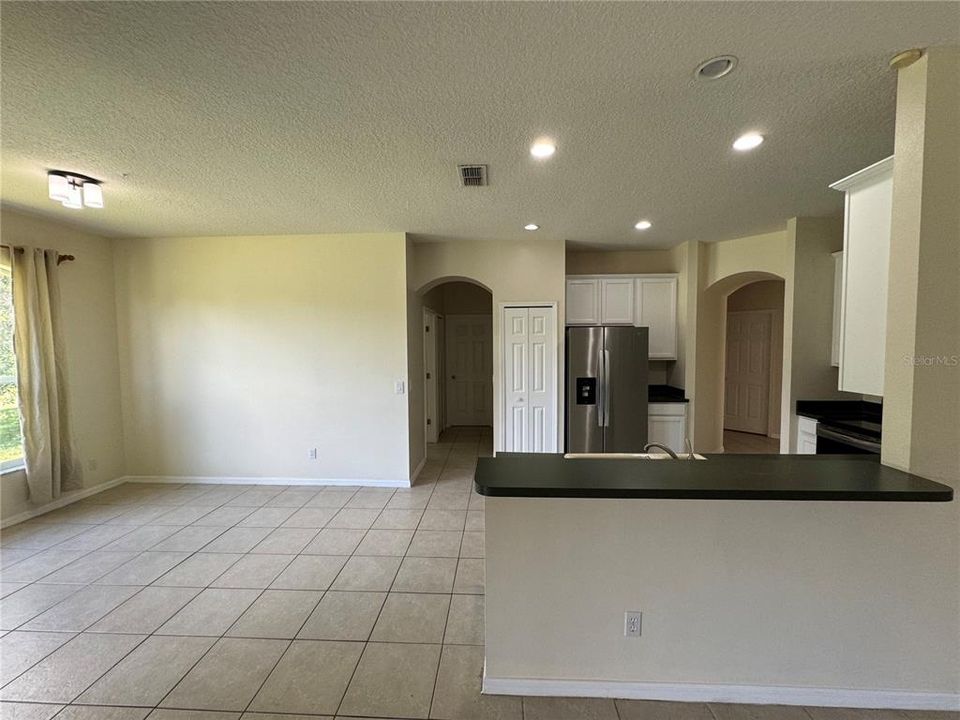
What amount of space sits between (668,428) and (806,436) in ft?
4.10

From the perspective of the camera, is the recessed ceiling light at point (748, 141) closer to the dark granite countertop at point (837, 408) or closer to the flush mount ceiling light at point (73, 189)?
the dark granite countertop at point (837, 408)

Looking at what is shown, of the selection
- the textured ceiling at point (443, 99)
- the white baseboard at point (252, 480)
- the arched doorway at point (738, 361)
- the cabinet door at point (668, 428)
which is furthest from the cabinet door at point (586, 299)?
the white baseboard at point (252, 480)

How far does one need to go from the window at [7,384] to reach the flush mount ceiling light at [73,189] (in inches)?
50.1

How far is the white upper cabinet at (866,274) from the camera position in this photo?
67.7 inches

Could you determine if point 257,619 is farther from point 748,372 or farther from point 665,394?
point 748,372

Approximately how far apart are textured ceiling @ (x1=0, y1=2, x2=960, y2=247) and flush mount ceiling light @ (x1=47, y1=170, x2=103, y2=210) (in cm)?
11

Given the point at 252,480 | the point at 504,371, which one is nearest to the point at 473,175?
the point at 504,371

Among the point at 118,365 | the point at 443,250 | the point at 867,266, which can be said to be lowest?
the point at 118,365

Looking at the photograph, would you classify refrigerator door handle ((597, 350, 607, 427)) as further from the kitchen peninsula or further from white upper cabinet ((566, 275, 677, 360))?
the kitchen peninsula

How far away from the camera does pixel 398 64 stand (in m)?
1.47

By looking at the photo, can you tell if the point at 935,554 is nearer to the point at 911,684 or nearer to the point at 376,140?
the point at 911,684

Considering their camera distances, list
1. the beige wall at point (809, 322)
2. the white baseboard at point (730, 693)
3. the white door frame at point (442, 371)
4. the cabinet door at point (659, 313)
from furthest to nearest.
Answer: the white door frame at point (442, 371), the cabinet door at point (659, 313), the beige wall at point (809, 322), the white baseboard at point (730, 693)

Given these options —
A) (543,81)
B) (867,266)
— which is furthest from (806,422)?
(543,81)

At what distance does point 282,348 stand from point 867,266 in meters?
4.47
